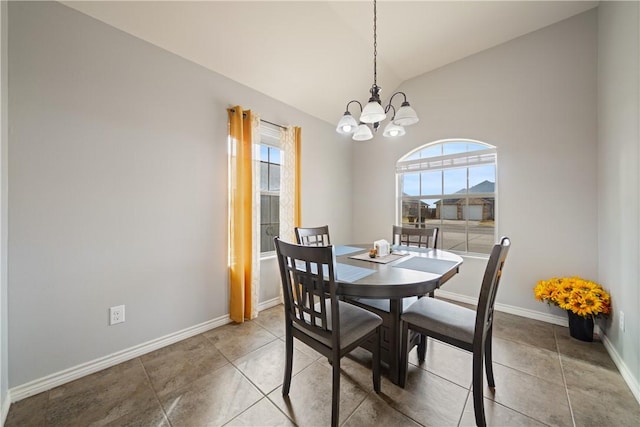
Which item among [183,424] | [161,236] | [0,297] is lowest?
[183,424]

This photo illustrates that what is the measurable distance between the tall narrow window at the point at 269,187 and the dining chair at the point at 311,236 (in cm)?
70

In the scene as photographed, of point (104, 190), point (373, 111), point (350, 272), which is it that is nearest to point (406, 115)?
point (373, 111)

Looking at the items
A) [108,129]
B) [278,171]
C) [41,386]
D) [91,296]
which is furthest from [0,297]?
[278,171]

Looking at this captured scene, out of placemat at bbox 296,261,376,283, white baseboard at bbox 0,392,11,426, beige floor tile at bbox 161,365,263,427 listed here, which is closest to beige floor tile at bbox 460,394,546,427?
placemat at bbox 296,261,376,283

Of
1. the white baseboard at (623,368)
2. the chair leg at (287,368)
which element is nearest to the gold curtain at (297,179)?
the chair leg at (287,368)

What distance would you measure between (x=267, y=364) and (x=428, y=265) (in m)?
1.44

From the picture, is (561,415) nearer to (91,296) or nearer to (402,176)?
(402,176)

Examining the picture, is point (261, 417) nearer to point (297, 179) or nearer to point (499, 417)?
point (499, 417)

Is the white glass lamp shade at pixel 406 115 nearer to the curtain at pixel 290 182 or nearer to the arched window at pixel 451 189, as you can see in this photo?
the curtain at pixel 290 182

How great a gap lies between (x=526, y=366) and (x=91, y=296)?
10.7ft

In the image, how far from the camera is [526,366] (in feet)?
5.84

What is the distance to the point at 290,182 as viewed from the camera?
3037 millimetres

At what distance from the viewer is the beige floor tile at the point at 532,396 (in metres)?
1.35

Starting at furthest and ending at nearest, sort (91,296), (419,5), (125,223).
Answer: (419,5)
(125,223)
(91,296)
